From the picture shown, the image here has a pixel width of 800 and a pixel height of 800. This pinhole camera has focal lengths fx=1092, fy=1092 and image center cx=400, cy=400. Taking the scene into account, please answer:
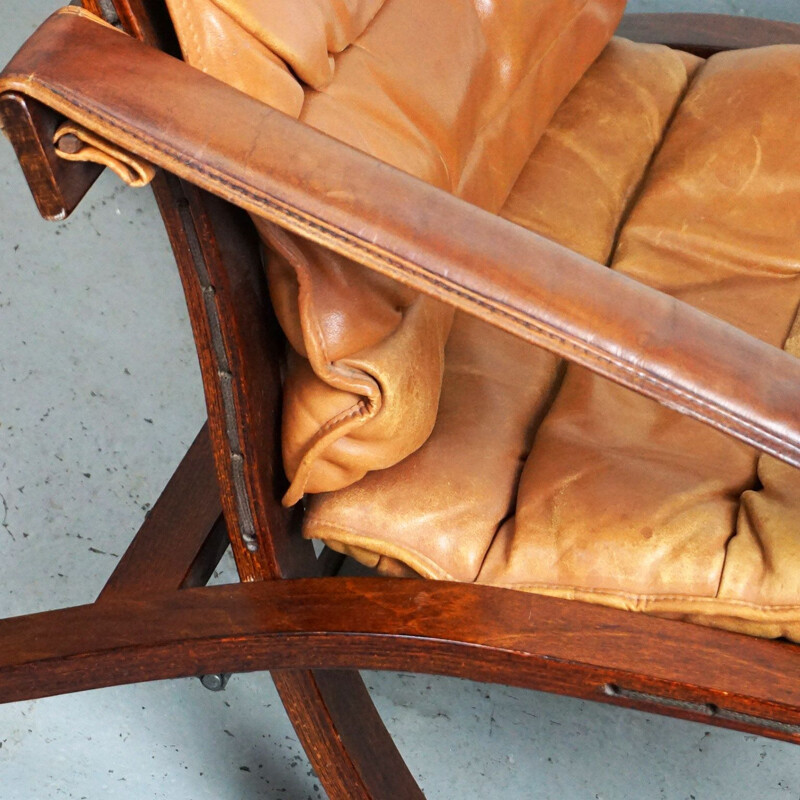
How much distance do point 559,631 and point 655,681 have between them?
86mm

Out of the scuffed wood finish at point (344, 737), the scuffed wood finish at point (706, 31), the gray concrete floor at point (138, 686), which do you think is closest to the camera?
the scuffed wood finish at point (344, 737)

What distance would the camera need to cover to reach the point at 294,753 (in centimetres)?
143

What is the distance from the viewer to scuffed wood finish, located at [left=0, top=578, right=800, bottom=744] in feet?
2.89

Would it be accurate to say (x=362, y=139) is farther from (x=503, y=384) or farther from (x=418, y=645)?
(x=418, y=645)

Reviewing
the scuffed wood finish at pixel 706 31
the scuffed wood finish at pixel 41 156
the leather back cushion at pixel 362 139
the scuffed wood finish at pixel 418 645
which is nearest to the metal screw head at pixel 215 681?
the scuffed wood finish at pixel 418 645

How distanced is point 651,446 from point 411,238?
0.44 metres

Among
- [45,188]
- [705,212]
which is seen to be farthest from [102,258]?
[45,188]

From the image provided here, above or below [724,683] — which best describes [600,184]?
above

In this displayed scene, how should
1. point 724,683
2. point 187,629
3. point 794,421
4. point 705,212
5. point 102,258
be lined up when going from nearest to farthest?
point 794,421, point 724,683, point 187,629, point 705,212, point 102,258

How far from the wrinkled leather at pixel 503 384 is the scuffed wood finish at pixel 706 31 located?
0.11 m

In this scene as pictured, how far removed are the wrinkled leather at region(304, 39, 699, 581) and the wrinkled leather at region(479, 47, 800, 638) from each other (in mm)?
29

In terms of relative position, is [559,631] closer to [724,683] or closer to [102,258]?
[724,683]

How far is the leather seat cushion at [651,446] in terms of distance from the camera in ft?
3.16

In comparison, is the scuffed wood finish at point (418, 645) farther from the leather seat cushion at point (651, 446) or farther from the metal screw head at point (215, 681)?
the metal screw head at point (215, 681)
